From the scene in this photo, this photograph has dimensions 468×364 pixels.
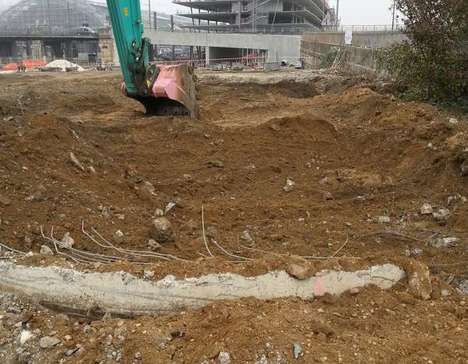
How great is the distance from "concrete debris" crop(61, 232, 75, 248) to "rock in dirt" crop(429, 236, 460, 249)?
3.98 meters

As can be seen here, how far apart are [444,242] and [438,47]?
7793 mm

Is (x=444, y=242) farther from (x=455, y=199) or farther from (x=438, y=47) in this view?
(x=438, y=47)

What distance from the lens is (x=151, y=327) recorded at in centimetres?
381

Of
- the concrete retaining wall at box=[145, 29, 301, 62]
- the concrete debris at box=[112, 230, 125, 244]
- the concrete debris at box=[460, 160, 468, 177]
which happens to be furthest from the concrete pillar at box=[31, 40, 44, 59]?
Answer: the concrete debris at box=[460, 160, 468, 177]

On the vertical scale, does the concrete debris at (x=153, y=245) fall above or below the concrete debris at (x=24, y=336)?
above

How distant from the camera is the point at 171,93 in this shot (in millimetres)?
10711

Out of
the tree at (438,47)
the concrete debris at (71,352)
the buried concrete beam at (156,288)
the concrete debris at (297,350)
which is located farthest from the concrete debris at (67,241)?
the tree at (438,47)

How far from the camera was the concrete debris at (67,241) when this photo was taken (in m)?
5.37

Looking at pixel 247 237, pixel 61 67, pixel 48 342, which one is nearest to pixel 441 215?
pixel 247 237

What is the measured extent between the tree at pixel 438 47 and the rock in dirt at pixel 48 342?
10890 millimetres

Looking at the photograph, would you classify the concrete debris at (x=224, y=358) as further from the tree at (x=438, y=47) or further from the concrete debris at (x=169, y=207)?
the tree at (x=438, y=47)

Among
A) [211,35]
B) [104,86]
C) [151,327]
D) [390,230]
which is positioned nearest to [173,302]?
[151,327]

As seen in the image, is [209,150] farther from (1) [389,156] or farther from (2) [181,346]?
(2) [181,346]

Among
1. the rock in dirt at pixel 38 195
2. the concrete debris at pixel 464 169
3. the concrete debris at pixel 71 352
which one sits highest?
the concrete debris at pixel 464 169
